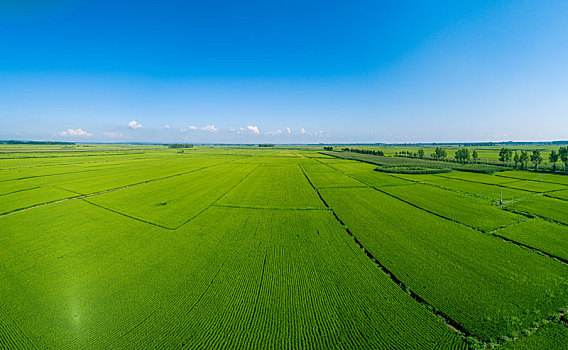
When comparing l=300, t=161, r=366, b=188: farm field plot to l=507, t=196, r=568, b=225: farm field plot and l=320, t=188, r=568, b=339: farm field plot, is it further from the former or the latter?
l=507, t=196, r=568, b=225: farm field plot

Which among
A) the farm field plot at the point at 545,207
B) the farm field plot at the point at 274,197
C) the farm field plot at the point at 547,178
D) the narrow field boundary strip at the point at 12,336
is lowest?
the narrow field boundary strip at the point at 12,336

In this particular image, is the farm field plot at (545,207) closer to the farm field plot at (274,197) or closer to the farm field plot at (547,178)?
the farm field plot at (547,178)

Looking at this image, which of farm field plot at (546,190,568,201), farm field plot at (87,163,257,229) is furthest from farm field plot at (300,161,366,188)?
farm field plot at (546,190,568,201)

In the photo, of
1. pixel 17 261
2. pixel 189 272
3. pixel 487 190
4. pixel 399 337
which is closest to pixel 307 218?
pixel 189 272

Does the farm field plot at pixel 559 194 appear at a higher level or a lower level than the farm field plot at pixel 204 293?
higher

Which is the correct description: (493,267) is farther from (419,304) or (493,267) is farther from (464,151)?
(464,151)

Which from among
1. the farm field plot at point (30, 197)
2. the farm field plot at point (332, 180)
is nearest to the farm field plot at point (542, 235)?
the farm field plot at point (332, 180)
